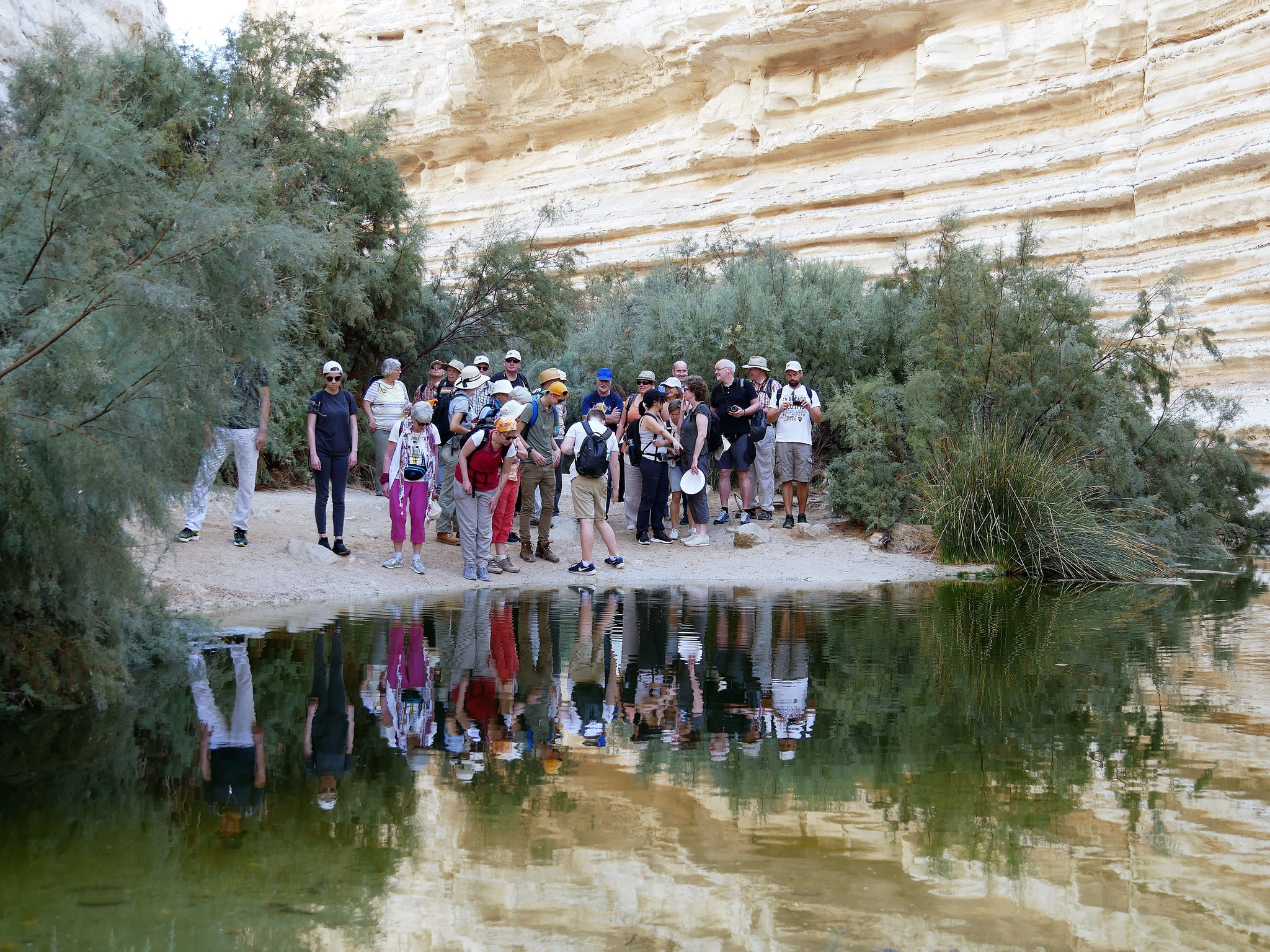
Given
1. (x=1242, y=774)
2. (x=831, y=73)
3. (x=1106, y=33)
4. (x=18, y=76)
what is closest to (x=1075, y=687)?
(x=1242, y=774)

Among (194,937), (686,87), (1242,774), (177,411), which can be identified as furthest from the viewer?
(686,87)

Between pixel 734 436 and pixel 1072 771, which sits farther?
pixel 734 436

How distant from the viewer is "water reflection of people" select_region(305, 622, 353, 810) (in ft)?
15.5

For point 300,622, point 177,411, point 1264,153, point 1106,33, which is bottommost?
point 300,622

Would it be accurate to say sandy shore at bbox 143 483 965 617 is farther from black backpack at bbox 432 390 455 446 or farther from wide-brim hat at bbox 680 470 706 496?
black backpack at bbox 432 390 455 446

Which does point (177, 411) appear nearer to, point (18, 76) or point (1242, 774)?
point (1242, 774)

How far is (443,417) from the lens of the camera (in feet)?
40.2

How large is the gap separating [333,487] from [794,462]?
6122mm

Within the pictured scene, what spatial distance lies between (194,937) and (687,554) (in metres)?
10.7

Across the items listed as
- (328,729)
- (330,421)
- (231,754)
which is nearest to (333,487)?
(330,421)

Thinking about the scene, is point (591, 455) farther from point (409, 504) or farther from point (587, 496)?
point (409, 504)

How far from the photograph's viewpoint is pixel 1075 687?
685cm

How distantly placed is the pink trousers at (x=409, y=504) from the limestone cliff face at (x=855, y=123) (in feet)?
64.7

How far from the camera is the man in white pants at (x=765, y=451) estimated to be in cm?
1514
